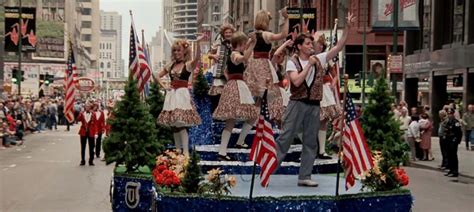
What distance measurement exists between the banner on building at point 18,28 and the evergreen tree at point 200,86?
1371 inches

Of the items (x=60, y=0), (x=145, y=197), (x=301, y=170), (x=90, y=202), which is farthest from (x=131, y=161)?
(x=60, y=0)

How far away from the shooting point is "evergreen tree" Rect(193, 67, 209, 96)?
50.9ft

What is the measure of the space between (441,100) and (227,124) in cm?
3679

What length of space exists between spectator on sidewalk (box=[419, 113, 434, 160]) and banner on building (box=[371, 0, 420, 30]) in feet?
11.0

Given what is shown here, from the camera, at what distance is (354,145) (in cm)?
867

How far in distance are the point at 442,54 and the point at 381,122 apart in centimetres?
3498

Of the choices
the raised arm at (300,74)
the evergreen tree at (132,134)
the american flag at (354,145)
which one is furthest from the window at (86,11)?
the american flag at (354,145)

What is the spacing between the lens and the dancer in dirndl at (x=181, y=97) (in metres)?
11.9

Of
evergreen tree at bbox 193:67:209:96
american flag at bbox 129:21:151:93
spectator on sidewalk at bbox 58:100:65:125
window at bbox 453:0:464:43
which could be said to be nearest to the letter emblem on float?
american flag at bbox 129:21:151:93

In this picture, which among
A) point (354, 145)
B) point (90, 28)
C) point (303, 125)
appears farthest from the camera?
point (90, 28)

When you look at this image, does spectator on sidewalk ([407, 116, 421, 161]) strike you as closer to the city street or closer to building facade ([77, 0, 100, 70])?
the city street

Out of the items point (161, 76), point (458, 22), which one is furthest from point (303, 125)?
point (458, 22)

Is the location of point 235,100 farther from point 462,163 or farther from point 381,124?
point 462,163

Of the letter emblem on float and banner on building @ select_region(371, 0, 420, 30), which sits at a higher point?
banner on building @ select_region(371, 0, 420, 30)
